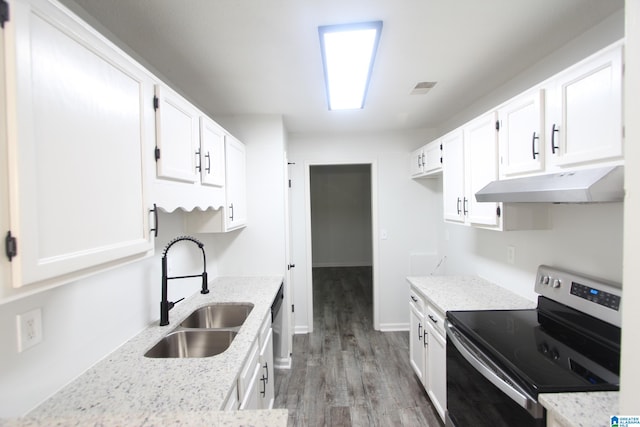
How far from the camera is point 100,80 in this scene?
89cm

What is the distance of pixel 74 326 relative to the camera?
110cm

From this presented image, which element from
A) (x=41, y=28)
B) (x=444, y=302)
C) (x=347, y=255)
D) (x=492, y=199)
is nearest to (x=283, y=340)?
(x=444, y=302)

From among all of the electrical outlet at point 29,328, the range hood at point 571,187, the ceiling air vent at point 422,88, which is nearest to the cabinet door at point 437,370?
the range hood at point 571,187

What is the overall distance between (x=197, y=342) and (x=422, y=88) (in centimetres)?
241

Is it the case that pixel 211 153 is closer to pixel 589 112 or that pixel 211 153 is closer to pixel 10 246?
pixel 10 246

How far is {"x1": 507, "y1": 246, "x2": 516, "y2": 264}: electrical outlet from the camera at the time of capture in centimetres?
→ 201

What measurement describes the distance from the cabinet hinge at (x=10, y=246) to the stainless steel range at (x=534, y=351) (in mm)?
1696

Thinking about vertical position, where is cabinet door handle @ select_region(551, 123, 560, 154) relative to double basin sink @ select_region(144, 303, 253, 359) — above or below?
above

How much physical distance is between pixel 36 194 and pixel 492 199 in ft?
6.41

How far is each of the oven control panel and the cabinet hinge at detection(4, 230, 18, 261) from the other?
2.21 metres

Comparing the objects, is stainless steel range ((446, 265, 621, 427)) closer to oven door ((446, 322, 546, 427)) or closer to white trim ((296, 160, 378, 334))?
oven door ((446, 322, 546, 427))

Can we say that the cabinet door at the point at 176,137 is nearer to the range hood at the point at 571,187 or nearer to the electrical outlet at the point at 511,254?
the range hood at the point at 571,187

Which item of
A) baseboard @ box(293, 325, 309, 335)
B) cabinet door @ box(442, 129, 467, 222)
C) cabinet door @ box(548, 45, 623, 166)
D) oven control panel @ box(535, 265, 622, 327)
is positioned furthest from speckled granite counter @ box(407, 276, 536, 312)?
baseboard @ box(293, 325, 309, 335)

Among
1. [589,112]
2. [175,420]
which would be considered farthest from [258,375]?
[589,112]
